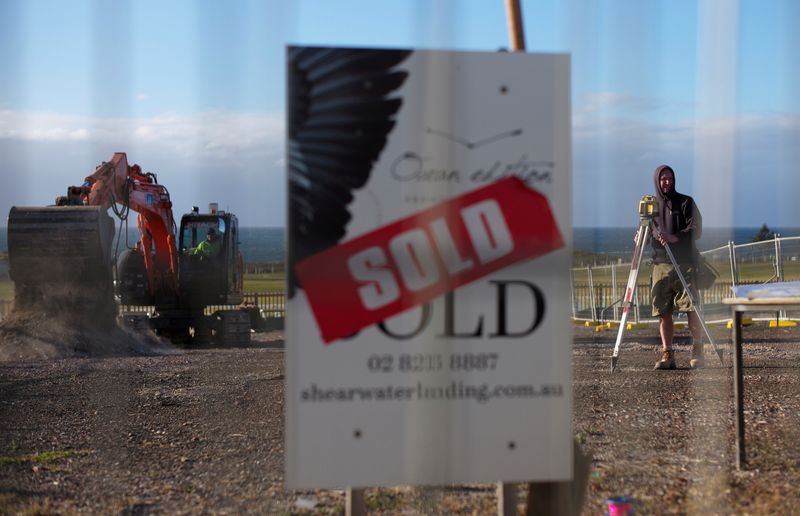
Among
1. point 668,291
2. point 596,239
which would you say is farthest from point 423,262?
point 668,291

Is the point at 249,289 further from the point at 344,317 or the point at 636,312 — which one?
the point at 344,317

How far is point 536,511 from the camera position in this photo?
3.52 meters

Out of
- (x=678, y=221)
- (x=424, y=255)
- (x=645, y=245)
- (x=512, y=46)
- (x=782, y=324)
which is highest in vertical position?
(x=512, y=46)

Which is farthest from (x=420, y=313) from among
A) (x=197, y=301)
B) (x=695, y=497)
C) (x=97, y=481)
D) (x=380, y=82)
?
(x=197, y=301)

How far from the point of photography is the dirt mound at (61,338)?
15227mm

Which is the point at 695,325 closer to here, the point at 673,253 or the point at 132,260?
the point at 673,253

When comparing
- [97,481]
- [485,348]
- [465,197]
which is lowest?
[97,481]

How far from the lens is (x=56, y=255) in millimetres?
16547

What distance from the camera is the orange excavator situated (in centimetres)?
1648

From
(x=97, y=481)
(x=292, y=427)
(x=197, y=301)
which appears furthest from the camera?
(x=197, y=301)

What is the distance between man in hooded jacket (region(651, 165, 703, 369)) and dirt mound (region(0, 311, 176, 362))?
956 cm

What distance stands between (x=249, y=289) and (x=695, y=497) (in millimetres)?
23953

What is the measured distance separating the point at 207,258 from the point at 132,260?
4.69ft

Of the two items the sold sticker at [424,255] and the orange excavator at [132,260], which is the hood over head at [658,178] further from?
the orange excavator at [132,260]
